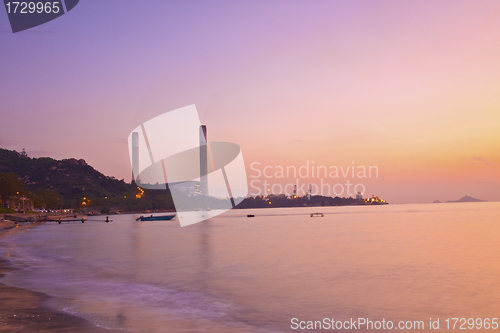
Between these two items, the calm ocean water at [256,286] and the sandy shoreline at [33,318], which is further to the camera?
the calm ocean water at [256,286]

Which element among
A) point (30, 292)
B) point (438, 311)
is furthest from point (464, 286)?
point (30, 292)

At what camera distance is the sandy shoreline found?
10.2 meters

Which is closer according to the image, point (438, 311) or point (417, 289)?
point (438, 311)

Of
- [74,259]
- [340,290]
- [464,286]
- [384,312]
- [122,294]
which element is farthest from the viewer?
[74,259]

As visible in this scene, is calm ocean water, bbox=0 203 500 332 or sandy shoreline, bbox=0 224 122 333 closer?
sandy shoreline, bbox=0 224 122 333

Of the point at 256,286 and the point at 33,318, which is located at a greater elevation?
the point at 33,318

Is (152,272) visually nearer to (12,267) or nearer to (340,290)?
(12,267)

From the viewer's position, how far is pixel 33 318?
1123cm

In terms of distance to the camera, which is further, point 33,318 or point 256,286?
point 256,286

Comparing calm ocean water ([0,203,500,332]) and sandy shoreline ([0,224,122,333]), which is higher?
sandy shoreline ([0,224,122,333])

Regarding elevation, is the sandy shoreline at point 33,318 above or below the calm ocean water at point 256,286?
above

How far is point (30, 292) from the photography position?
1591cm

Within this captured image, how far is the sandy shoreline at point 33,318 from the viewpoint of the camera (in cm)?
1021

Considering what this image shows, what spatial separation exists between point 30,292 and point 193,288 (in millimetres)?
7094
